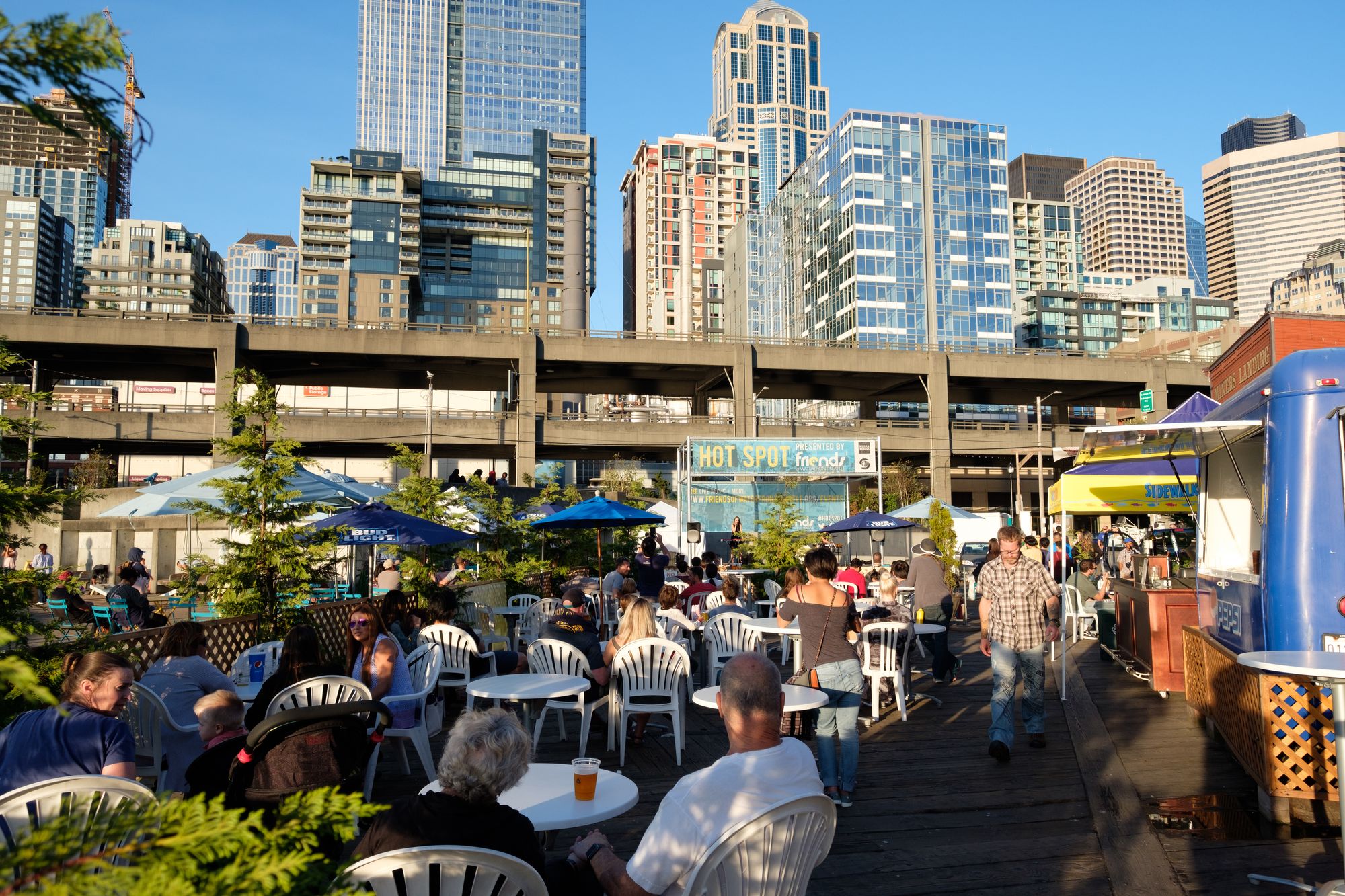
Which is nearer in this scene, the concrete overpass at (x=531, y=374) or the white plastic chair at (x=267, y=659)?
the white plastic chair at (x=267, y=659)

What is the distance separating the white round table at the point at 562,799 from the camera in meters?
3.56

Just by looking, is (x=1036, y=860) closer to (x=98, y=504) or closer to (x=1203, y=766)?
(x=1203, y=766)

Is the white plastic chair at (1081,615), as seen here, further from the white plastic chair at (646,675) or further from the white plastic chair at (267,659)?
the white plastic chair at (267,659)

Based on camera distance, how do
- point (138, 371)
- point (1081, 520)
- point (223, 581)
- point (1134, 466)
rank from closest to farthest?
point (223, 581), point (1134, 466), point (138, 371), point (1081, 520)

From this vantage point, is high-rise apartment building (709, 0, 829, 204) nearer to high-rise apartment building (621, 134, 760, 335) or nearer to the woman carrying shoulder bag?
high-rise apartment building (621, 134, 760, 335)

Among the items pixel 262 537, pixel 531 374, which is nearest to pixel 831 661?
pixel 262 537

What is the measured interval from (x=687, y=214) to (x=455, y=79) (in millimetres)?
60394

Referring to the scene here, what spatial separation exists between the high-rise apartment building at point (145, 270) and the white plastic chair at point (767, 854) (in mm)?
163118

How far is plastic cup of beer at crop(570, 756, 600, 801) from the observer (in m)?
3.76

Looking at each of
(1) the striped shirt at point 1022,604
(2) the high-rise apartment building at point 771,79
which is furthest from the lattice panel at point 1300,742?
(2) the high-rise apartment building at point 771,79

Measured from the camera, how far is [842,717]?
5.83m

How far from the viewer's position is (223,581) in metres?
9.09

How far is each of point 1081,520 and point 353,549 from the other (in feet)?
211

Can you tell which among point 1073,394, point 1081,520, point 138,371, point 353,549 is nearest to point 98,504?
point 138,371
